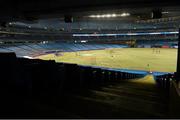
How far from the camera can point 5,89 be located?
434cm

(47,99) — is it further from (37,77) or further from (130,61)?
(130,61)

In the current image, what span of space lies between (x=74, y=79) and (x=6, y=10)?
5.32 metres

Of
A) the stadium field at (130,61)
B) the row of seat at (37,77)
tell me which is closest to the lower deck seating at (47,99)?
the row of seat at (37,77)

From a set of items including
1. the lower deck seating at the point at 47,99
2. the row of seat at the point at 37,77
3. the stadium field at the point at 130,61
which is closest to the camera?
the lower deck seating at the point at 47,99

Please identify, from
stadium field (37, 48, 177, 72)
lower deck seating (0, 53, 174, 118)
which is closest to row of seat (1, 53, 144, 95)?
lower deck seating (0, 53, 174, 118)

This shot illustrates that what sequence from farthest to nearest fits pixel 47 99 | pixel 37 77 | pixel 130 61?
pixel 130 61
pixel 37 77
pixel 47 99

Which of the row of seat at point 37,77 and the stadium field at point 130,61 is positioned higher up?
the row of seat at point 37,77

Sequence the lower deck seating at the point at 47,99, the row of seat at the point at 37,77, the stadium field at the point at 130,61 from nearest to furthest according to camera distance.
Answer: the lower deck seating at the point at 47,99, the row of seat at the point at 37,77, the stadium field at the point at 130,61

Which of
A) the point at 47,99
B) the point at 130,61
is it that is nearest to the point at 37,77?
the point at 47,99

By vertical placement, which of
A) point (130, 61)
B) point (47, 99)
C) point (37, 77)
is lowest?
point (130, 61)

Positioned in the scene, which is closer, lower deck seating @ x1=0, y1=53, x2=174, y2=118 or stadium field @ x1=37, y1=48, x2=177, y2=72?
lower deck seating @ x1=0, y1=53, x2=174, y2=118

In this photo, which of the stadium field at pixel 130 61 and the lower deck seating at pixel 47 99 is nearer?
the lower deck seating at pixel 47 99

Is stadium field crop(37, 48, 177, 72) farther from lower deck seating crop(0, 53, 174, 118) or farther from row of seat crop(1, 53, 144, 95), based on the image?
lower deck seating crop(0, 53, 174, 118)

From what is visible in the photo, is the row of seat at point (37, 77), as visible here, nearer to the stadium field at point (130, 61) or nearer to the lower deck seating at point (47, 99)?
the lower deck seating at point (47, 99)
